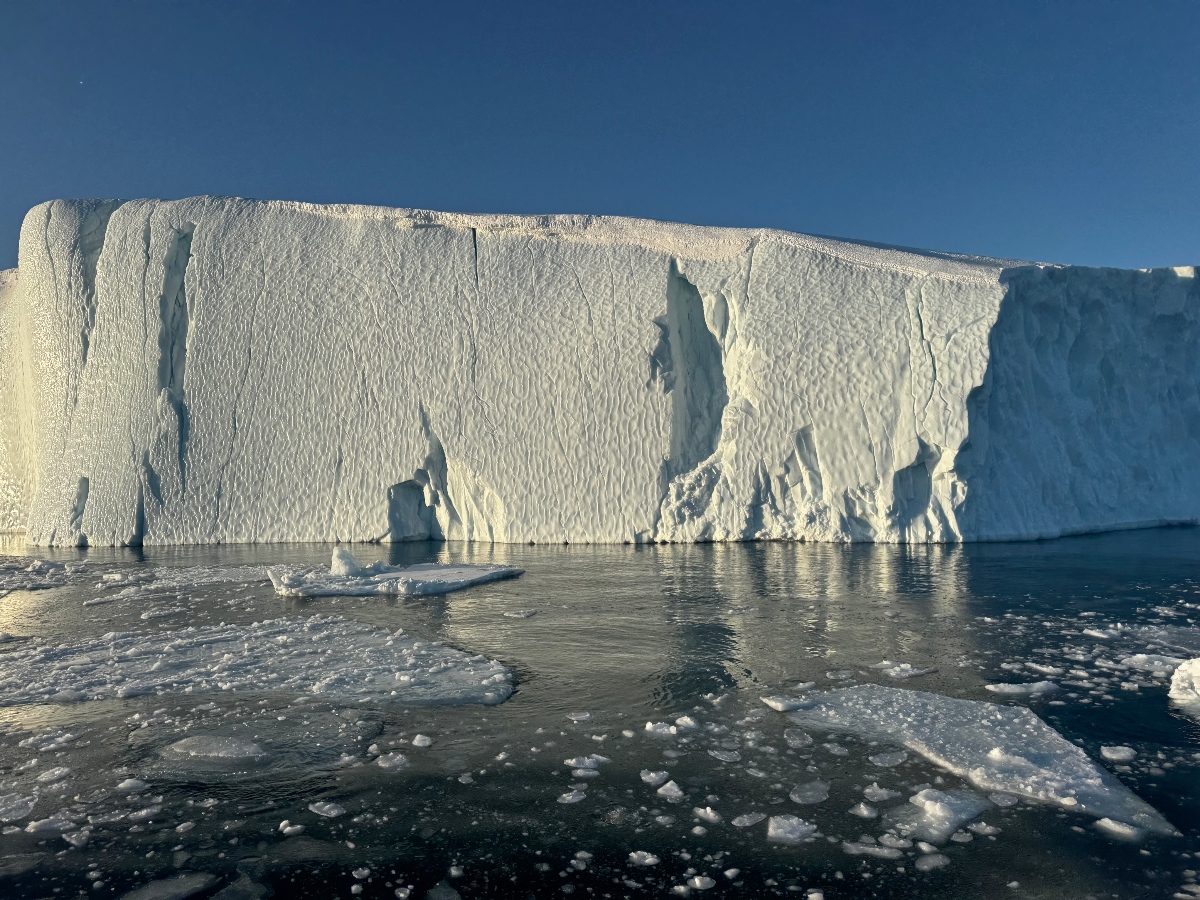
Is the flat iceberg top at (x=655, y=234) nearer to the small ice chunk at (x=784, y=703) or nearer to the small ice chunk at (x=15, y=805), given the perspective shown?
the small ice chunk at (x=784, y=703)

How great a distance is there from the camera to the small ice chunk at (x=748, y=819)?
3107 millimetres

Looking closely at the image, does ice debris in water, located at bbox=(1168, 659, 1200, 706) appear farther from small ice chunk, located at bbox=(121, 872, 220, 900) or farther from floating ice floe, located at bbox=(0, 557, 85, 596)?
floating ice floe, located at bbox=(0, 557, 85, 596)

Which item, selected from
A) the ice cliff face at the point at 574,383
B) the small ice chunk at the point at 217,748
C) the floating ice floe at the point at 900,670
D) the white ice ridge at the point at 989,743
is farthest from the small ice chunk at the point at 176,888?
the ice cliff face at the point at 574,383

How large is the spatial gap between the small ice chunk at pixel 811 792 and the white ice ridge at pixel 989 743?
60 centimetres

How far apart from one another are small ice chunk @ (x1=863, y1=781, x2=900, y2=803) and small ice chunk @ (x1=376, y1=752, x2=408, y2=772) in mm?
1961

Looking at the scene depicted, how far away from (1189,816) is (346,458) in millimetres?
13407

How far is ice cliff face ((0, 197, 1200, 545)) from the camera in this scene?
12969 millimetres

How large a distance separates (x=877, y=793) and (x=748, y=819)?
1.98 feet

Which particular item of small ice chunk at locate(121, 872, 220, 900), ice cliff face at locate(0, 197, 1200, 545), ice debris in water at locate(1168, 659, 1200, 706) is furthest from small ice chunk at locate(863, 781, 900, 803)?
ice cliff face at locate(0, 197, 1200, 545)

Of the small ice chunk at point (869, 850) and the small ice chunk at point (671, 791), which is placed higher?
the small ice chunk at point (671, 791)

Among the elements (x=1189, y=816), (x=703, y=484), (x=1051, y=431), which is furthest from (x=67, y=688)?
(x=1051, y=431)

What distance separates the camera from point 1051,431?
13906mm

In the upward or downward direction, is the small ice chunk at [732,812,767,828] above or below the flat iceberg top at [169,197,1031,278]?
below

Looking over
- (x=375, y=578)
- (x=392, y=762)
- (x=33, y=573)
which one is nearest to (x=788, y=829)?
(x=392, y=762)
